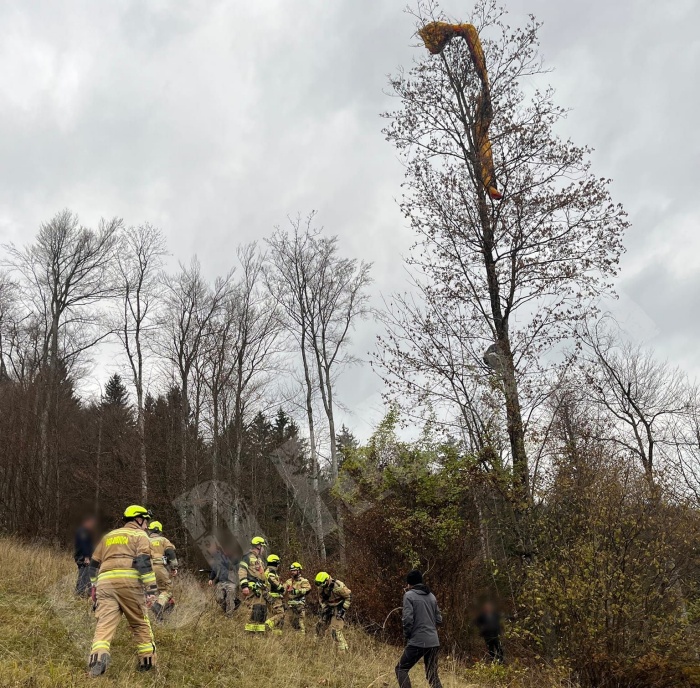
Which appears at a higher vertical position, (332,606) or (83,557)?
(83,557)

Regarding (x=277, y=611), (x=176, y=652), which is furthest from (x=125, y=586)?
(x=277, y=611)

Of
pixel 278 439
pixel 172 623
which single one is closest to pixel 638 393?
pixel 278 439

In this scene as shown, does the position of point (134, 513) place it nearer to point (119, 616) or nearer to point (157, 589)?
point (119, 616)

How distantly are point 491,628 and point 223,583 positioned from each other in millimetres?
5706

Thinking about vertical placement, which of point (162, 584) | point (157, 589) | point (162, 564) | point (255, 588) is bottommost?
point (255, 588)

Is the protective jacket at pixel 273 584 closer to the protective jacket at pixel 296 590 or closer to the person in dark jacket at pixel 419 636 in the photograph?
the protective jacket at pixel 296 590

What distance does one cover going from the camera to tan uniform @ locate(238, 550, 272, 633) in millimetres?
10241

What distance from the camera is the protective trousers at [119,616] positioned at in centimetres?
612

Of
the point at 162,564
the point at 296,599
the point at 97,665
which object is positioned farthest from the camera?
the point at 296,599

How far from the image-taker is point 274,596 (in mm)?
11008

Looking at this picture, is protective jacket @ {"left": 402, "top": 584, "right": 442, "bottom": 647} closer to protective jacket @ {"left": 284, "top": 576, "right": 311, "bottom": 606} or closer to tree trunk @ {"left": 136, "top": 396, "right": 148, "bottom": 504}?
protective jacket @ {"left": 284, "top": 576, "right": 311, "bottom": 606}

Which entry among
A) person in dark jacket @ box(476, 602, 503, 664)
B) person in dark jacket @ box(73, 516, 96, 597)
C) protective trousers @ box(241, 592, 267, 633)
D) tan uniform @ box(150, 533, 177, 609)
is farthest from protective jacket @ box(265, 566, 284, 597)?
person in dark jacket @ box(476, 602, 503, 664)

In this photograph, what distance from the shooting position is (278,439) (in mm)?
33344

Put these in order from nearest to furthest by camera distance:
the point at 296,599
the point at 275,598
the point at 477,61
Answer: the point at 275,598
the point at 296,599
the point at 477,61
